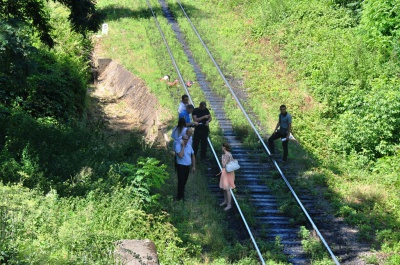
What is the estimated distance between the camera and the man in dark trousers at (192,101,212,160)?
1658cm

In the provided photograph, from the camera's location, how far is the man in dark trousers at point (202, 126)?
16.6 m

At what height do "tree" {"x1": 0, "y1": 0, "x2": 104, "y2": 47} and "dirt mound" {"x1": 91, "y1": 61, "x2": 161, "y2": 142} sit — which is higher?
"tree" {"x1": 0, "y1": 0, "x2": 104, "y2": 47}

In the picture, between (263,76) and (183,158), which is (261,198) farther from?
(263,76)

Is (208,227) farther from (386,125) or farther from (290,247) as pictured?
(386,125)

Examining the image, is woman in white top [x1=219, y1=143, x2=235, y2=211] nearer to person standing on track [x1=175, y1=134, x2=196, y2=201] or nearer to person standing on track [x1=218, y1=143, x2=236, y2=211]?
person standing on track [x1=218, y1=143, x2=236, y2=211]

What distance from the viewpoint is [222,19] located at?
34.5m

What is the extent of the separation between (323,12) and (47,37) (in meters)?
14.6

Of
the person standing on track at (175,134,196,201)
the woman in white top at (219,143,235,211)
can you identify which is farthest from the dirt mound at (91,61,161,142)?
the person standing on track at (175,134,196,201)

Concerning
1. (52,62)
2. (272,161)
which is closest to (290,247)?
(272,161)

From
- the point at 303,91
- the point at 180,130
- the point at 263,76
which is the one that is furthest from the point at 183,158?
the point at 263,76

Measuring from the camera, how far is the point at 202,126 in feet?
54.9

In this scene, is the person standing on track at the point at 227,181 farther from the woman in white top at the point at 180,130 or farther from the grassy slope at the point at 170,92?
the woman in white top at the point at 180,130

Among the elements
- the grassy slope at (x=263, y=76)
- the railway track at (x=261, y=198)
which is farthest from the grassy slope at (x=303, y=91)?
the railway track at (x=261, y=198)

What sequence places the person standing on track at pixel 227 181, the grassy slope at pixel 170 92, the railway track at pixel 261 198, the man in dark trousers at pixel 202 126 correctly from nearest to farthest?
the grassy slope at pixel 170 92 < the railway track at pixel 261 198 < the person standing on track at pixel 227 181 < the man in dark trousers at pixel 202 126
